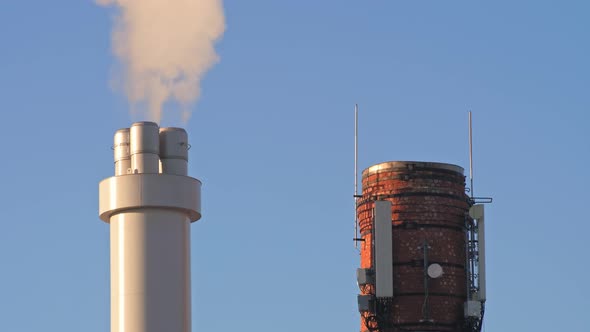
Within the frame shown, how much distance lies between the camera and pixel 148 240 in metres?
74.7

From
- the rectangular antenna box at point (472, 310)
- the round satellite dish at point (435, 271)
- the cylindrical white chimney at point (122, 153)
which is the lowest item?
the rectangular antenna box at point (472, 310)

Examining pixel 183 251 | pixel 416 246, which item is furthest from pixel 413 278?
pixel 183 251

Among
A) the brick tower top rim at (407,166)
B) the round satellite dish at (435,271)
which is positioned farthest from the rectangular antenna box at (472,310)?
the brick tower top rim at (407,166)

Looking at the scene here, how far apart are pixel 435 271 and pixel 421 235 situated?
2.32 m

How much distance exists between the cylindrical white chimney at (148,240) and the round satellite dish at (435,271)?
851 inches

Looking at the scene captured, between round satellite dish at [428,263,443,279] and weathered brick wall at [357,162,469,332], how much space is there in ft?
1.43

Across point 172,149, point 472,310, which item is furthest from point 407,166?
point 172,149

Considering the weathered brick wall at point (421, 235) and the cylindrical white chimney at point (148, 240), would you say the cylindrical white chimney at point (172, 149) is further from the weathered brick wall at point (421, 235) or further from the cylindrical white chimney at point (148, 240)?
the weathered brick wall at point (421, 235)

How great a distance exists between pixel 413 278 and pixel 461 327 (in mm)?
3861

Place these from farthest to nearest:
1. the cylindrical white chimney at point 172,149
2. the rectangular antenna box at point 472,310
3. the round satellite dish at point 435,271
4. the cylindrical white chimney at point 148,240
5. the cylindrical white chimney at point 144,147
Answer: the round satellite dish at point 435,271, the rectangular antenna box at point 472,310, the cylindrical white chimney at point 172,149, the cylindrical white chimney at point 144,147, the cylindrical white chimney at point 148,240

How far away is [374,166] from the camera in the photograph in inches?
3804

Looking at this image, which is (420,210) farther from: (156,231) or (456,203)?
(156,231)

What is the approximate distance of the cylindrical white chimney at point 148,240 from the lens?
74.2 meters

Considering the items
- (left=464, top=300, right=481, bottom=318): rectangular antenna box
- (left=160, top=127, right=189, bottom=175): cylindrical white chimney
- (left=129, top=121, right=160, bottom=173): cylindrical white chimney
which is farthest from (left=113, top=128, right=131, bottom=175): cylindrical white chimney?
(left=464, top=300, right=481, bottom=318): rectangular antenna box
